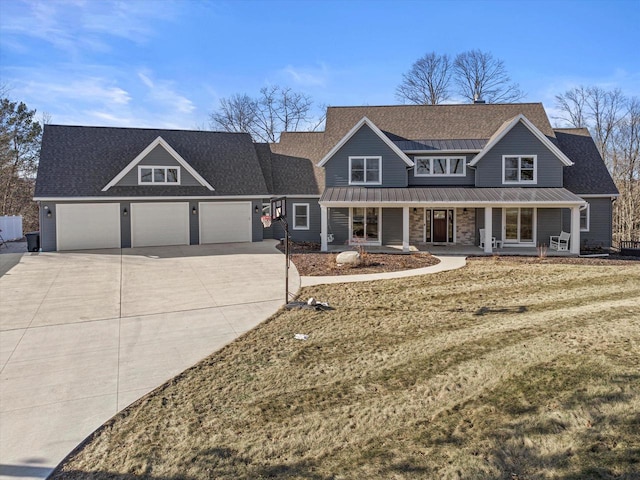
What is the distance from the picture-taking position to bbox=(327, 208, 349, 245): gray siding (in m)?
22.5

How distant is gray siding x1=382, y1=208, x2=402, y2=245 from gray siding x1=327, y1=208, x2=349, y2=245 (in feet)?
6.23

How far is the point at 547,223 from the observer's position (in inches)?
843

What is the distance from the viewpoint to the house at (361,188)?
2048cm

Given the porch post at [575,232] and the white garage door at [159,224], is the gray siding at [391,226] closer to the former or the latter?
the porch post at [575,232]

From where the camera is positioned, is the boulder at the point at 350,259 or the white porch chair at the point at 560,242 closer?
the boulder at the point at 350,259

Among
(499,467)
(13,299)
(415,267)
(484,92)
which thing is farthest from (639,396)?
(484,92)

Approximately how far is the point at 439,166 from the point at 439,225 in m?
3.07

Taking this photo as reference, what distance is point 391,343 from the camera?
8203mm

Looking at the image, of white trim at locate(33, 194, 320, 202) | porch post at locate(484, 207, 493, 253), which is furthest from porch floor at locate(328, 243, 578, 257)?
white trim at locate(33, 194, 320, 202)

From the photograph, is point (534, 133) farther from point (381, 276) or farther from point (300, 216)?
point (300, 216)

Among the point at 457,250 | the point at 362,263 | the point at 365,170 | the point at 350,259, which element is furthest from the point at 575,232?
the point at 350,259

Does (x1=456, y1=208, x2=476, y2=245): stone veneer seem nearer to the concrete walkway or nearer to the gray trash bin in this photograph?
the concrete walkway

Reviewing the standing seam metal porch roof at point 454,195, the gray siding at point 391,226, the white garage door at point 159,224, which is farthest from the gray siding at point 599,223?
the white garage door at point 159,224

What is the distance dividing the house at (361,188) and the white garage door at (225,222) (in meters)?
0.05
